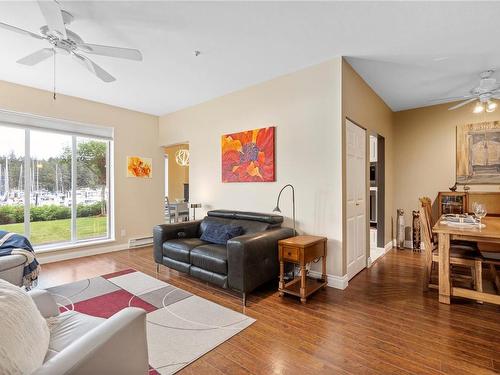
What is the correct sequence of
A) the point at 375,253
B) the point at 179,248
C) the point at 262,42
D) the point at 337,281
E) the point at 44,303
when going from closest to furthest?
1. the point at 44,303
2. the point at 262,42
3. the point at 337,281
4. the point at 179,248
5. the point at 375,253

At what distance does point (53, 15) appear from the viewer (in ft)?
6.29

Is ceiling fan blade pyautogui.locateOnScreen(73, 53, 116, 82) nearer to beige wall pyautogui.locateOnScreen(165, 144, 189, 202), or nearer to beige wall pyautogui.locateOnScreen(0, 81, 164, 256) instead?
beige wall pyautogui.locateOnScreen(0, 81, 164, 256)

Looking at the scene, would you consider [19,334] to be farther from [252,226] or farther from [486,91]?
[486,91]

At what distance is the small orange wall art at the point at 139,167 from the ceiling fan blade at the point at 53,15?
10.8 ft

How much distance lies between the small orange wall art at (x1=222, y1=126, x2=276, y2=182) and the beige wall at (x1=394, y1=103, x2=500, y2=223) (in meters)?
3.24

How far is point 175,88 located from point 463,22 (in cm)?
372

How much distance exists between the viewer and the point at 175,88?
4152mm

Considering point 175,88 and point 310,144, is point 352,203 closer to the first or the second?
point 310,144

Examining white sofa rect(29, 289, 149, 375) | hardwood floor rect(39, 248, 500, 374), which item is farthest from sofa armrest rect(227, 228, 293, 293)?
white sofa rect(29, 289, 149, 375)

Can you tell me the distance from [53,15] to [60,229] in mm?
3938

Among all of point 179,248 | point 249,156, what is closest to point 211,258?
point 179,248

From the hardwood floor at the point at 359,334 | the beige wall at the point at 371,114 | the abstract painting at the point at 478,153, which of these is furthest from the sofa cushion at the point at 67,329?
the abstract painting at the point at 478,153

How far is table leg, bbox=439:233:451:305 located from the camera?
269 centimetres

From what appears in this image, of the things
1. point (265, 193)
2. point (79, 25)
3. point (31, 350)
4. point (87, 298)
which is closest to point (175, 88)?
point (79, 25)
